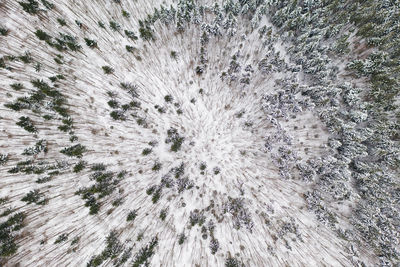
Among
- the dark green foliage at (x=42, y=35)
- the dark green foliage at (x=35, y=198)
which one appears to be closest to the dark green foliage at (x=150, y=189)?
the dark green foliage at (x=35, y=198)

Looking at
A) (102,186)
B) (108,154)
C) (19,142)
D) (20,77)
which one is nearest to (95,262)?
(102,186)

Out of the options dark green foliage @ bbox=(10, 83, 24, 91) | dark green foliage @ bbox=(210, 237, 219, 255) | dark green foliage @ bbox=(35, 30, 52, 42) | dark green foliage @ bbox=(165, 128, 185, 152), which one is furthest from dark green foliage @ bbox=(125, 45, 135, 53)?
dark green foliage @ bbox=(210, 237, 219, 255)

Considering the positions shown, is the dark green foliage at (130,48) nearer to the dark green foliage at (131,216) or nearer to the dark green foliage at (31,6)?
the dark green foliage at (31,6)

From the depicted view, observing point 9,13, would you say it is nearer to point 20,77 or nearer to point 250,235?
point 20,77

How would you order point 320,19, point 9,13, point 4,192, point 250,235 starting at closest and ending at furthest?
point 4,192 < point 9,13 < point 250,235 < point 320,19

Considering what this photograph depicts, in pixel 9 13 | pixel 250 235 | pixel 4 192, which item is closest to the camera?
pixel 4 192

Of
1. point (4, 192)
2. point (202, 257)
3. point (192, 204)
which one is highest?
point (4, 192)
